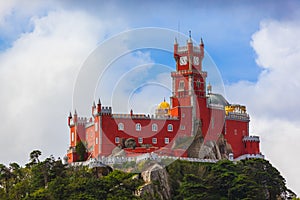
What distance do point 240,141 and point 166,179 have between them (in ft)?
65.4

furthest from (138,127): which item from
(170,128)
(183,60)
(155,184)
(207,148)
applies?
(155,184)

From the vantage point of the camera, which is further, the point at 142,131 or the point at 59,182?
the point at 142,131

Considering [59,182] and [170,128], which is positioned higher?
[170,128]

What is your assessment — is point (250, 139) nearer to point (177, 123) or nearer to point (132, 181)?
point (177, 123)

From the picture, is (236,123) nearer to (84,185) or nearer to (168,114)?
(168,114)

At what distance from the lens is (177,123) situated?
112m

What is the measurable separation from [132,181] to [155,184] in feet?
12.1

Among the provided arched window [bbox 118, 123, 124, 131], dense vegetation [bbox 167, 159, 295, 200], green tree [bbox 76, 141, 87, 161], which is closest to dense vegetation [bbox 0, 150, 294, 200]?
dense vegetation [bbox 167, 159, 295, 200]

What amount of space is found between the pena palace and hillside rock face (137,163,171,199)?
531cm

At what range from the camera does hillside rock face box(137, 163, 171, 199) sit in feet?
321

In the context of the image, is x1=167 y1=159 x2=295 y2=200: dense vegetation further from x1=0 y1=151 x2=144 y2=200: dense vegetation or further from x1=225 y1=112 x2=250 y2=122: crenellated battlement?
x1=225 y1=112 x2=250 y2=122: crenellated battlement

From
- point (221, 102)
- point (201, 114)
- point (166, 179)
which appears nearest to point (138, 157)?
point (166, 179)

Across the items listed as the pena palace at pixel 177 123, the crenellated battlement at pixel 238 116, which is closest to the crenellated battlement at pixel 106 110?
the pena palace at pixel 177 123

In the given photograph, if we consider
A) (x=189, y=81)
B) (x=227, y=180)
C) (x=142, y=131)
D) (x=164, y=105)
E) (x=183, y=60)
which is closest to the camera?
(x=227, y=180)
